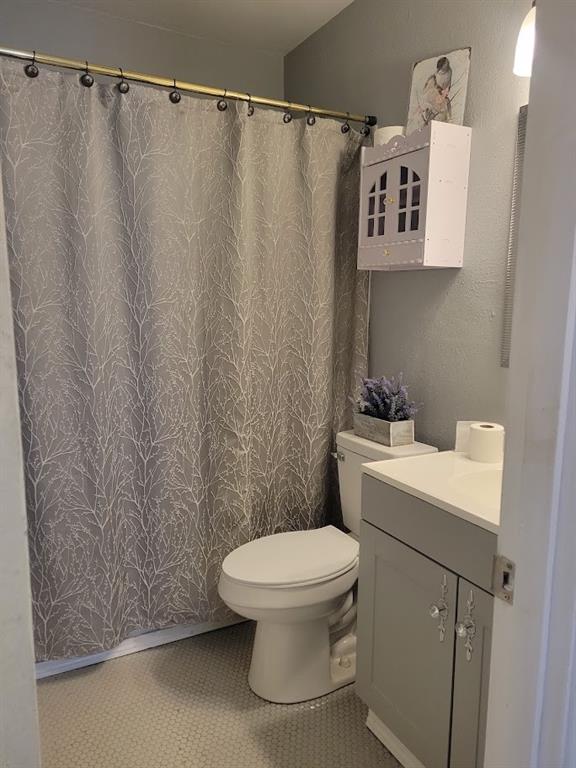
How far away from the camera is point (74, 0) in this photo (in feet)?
7.13

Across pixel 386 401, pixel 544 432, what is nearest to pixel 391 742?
pixel 386 401

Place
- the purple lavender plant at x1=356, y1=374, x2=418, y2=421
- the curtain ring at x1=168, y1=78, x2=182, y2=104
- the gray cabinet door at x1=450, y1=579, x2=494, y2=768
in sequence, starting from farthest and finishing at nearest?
the purple lavender plant at x1=356, y1=374, x2=418, y2=421
the curtain ring at x1=168, y1=78, x2=182, y2=104
the gray cabinet door at x1=450, y1=579, x2=494, y2=768

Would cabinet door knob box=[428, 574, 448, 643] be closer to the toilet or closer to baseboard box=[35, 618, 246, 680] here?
the toilet

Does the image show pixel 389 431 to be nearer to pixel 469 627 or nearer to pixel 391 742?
pixel 469 627

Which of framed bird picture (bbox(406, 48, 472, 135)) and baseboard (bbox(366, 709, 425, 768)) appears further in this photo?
framed bird picture (bbox(406, 48, 472, 135))

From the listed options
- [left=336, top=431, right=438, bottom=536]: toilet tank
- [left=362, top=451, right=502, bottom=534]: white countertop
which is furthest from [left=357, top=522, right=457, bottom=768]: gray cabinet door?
[left=336, top=431, right=438, bottom=536]: toilet tank

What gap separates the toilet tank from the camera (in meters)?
1.87

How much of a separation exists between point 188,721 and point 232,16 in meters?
2.56

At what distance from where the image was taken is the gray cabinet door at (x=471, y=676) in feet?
3.98

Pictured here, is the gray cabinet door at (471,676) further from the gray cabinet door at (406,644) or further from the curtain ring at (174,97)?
the curtain ring at (174,97)

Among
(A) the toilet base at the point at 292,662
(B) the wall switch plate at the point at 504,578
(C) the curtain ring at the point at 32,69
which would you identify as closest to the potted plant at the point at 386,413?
(A) the toilet base at the point at 292,662

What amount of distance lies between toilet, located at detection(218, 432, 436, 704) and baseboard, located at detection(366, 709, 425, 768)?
8.3 inches

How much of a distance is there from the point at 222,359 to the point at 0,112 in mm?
982

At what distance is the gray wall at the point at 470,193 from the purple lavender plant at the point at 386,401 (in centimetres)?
8
